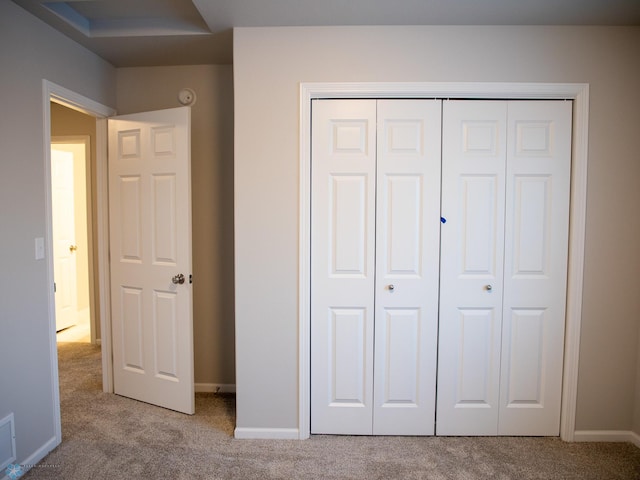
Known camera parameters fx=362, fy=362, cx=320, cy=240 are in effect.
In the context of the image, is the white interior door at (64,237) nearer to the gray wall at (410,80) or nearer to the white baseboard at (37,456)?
the white baseboard at (37,456)

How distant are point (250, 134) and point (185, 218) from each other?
741mm

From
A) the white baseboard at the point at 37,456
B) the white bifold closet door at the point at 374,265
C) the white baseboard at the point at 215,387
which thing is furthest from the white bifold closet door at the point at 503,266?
the white baseboard at the point at 37,456

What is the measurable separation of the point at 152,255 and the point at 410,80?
81.0 inches

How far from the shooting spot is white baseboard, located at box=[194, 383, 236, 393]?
2.88 metres

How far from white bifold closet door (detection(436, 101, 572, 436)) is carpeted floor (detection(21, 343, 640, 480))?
193 millimetres

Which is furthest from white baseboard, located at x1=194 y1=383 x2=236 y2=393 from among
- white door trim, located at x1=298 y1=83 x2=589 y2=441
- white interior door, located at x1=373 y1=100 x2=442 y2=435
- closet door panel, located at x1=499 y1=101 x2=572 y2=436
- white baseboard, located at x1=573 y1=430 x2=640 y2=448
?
white baseboard, located at x1=573 y1=430 x2=640 y2=448

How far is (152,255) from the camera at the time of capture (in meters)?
2.55

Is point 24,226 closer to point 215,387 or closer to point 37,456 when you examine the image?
point 37,456

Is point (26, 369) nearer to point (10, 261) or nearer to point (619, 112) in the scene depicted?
point (10, 261)

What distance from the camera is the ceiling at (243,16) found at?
1.91m

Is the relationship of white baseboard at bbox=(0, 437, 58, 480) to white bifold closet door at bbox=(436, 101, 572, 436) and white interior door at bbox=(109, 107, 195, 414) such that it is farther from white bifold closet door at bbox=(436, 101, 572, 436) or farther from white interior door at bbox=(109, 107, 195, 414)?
white bifold closet door at bbox=(436, 101, 572, 436)

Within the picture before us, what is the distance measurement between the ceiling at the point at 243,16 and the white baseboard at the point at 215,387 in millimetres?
2494

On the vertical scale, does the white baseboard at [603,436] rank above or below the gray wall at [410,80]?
below

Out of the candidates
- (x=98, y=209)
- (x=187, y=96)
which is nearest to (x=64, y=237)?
(x=98, y=209)
